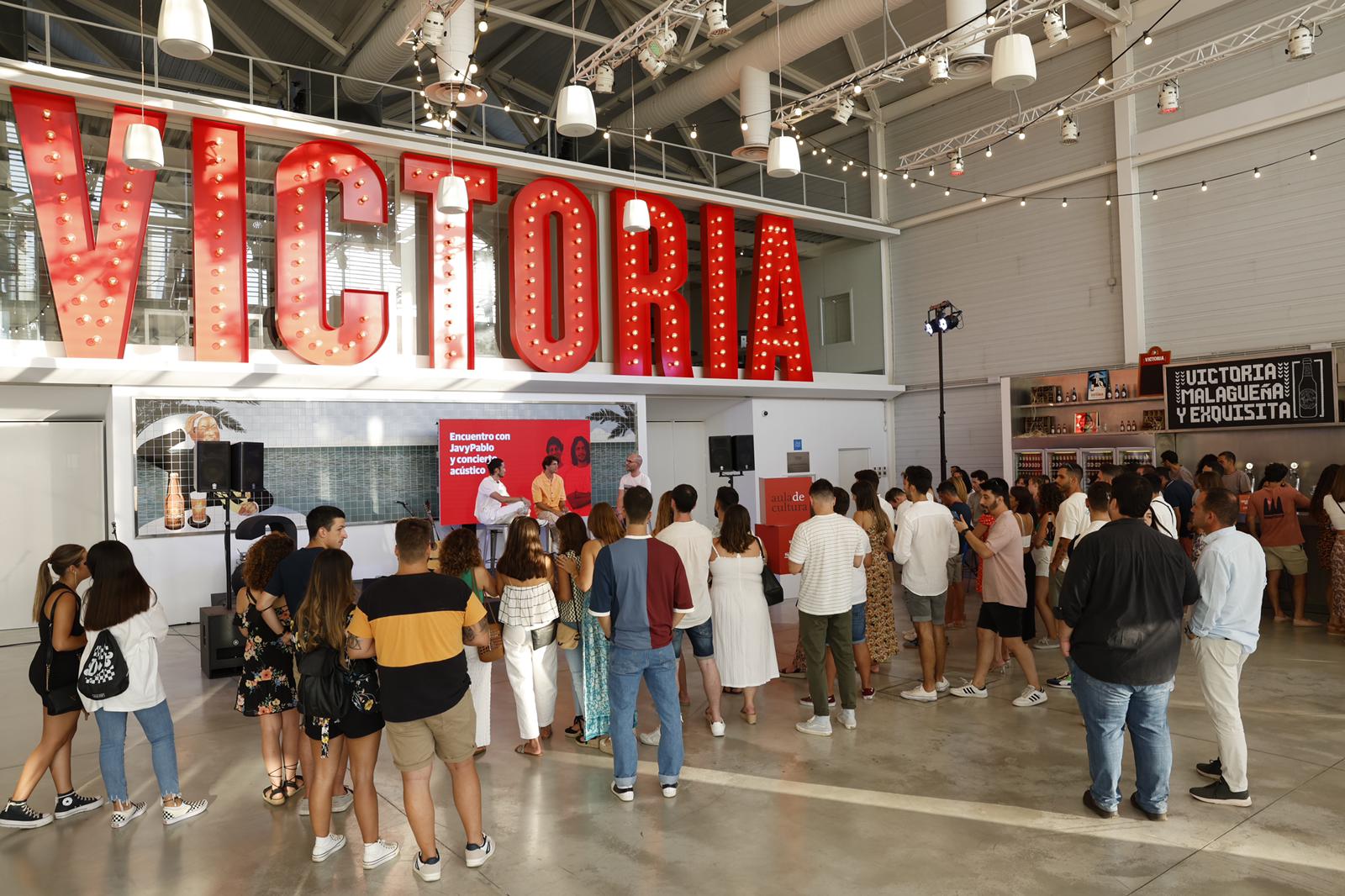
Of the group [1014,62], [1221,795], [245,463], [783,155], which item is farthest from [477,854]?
[245,463]

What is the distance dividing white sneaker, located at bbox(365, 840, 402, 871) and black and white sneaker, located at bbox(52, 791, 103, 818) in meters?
1.72

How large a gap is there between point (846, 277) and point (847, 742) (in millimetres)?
11497

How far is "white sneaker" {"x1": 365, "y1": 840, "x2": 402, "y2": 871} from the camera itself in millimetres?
3645

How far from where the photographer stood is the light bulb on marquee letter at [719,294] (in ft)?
40.7

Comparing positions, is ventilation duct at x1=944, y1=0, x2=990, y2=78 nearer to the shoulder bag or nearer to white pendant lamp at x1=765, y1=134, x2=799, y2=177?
white pendant lamp at x1=765, y1=134, x2=799, y2=177

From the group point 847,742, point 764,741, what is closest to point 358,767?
point 764,741

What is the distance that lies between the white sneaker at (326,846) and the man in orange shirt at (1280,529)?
852 cm

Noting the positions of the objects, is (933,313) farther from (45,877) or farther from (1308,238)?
(45,877)

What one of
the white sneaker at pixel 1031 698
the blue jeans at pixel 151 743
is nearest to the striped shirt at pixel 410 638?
the blue jeans at pixel 151 743

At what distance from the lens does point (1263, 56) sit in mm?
10117

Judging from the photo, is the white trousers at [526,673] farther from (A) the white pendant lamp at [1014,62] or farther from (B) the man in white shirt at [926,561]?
(A) the white pendant lamp at [1014,62]

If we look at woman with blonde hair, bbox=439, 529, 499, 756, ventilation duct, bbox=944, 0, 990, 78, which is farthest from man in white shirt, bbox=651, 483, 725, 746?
ventilation duct, bbox=944, 0, 990, 78

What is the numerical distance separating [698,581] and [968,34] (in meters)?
6.02

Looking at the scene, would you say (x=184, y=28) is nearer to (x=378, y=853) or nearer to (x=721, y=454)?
(x=378, y=853)
